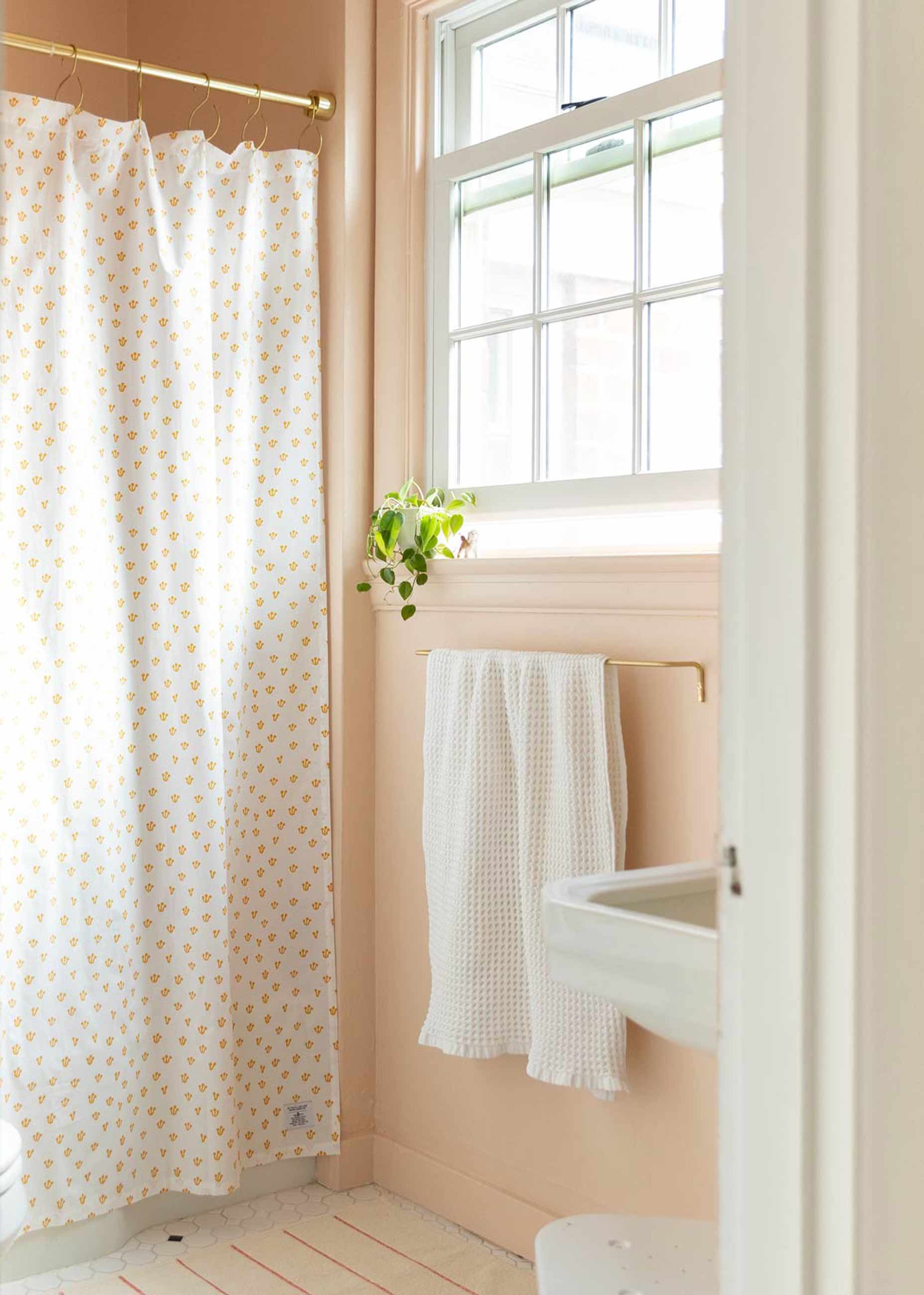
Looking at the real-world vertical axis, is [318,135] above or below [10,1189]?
above

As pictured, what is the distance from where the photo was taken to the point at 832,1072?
2.15 feet

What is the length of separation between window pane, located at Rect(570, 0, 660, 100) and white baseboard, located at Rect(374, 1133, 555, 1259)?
182cm

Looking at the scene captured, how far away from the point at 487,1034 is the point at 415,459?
1.04 meters

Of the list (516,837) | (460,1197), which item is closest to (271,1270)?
(460,1197)

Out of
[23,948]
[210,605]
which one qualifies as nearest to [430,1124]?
[23,948]

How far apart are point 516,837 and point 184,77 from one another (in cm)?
141

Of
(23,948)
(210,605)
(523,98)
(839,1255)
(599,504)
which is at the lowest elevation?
(23,948)

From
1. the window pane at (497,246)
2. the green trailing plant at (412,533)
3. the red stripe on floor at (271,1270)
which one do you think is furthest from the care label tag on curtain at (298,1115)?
the window pane at (497,246)

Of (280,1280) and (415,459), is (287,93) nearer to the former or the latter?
(415,459)

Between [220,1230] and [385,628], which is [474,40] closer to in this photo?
[385,628]

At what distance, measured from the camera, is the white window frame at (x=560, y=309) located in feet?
6.58

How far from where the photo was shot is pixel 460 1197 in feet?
7.59

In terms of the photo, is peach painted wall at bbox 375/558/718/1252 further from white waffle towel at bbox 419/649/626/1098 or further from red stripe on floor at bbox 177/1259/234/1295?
red stripe on floor at bbox 177/1259/234/1295

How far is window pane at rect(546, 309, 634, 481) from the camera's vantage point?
212cm
